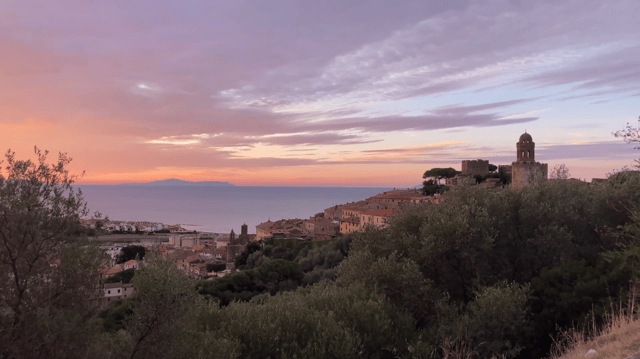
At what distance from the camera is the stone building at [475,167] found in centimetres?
8483

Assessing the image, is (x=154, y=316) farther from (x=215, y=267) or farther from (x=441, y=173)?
(x=441, y=173)

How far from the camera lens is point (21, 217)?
22.2ft

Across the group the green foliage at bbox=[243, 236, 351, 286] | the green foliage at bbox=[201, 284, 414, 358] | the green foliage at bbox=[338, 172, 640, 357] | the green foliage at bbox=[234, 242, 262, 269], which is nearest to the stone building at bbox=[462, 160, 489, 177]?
the green foliage at bbox=[243, 236, 351, 286]

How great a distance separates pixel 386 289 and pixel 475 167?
76.5m

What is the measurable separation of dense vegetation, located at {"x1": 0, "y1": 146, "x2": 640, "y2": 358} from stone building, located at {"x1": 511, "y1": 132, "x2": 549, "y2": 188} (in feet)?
132

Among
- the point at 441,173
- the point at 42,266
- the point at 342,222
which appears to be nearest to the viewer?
the point at 42,266

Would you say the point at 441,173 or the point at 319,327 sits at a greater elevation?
the point at 441,173

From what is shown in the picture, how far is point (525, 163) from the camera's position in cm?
6244

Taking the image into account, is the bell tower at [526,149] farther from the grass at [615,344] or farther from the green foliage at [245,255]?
the grass at [615,344]

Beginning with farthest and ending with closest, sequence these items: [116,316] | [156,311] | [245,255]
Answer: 1. [245,255]
2. [116,316]
3. [156,311]

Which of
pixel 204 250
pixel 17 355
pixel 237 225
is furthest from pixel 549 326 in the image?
pixel 237 225

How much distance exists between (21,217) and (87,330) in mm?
2183

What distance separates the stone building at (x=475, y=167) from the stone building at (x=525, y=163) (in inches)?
722

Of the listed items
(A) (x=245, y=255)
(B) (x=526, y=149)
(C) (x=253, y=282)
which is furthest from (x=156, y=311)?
(B) (x=526, y=149)
